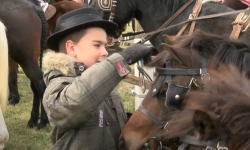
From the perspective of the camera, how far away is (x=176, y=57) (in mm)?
1834

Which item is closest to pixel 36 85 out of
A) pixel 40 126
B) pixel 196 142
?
pixel 40 126

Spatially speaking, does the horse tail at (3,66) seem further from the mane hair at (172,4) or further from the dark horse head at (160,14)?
the mane hair at (172,4)

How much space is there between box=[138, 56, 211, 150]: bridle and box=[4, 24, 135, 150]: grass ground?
3004mm

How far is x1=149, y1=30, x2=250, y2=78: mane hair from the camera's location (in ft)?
5.46

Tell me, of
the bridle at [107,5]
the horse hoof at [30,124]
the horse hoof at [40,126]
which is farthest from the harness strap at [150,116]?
the horse hoof at [30,124]

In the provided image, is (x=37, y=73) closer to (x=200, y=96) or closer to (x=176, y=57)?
(x=176, y=57)

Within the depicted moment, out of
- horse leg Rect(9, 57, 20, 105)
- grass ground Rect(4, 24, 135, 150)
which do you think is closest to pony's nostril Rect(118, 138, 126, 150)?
grass ground Rect(4, 24, 135, 150)

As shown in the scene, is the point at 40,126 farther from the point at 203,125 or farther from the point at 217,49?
the point at 203,125

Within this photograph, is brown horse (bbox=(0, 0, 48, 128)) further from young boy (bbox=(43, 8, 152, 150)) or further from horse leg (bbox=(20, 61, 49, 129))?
young boy (bbox=(43, 8, 152, 150))

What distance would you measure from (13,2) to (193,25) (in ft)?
8.63

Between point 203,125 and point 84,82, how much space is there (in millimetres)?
639

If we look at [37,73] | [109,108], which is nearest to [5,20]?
[37,73]

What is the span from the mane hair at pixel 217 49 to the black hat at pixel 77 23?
40cm

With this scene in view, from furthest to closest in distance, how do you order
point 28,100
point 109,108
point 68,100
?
point 28,100 < point 109,108 < point 68,100
